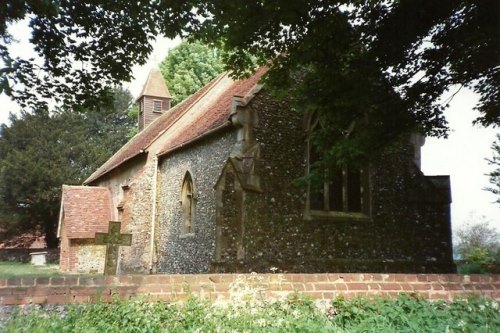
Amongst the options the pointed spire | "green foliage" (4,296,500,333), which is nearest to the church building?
"green foliage" (4,296,500,333)

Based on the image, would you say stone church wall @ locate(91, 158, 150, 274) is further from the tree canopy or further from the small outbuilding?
the tree canopy

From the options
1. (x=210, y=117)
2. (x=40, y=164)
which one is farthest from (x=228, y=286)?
(x=40, y=164)

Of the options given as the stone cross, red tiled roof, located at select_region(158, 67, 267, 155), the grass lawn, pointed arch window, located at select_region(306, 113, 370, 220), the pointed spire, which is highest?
the pointed spire

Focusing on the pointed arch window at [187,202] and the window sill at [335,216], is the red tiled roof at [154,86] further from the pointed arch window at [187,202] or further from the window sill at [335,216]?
the window sill at [335,216]

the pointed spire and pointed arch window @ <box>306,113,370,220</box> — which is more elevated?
the pointed spire

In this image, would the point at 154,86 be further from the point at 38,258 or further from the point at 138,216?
the point at 38,258

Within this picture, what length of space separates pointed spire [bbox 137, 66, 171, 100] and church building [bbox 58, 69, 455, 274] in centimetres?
1265

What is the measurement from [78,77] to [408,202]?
31.8 feet

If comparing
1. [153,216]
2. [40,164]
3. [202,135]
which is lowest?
[153,216]

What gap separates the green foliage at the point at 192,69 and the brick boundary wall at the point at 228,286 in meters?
28.9

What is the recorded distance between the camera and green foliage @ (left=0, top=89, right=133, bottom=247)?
3675 centimetres

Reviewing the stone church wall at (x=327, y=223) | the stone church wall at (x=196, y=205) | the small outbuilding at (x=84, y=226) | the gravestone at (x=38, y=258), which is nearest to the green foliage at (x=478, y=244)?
the stone church wall at (x=327, y=223)

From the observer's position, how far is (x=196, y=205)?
13539mm

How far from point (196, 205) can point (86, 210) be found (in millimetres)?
11118
